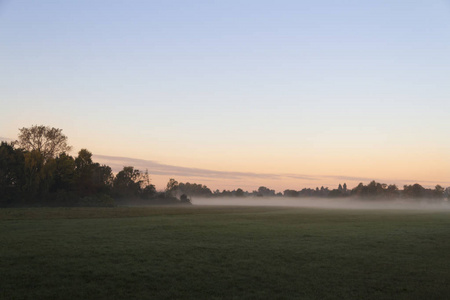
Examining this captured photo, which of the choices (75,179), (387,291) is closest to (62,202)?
(75,179)

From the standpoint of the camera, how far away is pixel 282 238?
78.6 ft

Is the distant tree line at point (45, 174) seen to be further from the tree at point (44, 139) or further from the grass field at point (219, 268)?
the grass field at point (219, 268)

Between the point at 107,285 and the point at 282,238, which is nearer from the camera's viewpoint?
the point at 107,285

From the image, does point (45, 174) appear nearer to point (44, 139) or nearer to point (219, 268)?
point (44, 139)

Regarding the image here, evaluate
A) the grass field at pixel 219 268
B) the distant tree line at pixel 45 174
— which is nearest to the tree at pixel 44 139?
the distant tree line at pixel 45 174

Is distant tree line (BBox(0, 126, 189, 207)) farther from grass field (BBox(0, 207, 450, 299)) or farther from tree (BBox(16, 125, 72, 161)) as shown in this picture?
grass field (BBox(0, 207, 450, 299))

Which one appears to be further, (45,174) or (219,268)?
(45,174)

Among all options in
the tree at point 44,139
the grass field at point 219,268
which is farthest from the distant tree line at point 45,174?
the grass field at point 219,268

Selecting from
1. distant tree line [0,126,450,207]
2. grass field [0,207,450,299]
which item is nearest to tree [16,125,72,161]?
distant tree line [0,126,450,207]

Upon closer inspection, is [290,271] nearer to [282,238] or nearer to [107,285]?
[107,285]

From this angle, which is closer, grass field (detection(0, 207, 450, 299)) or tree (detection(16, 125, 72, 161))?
grass field (detection(0, 207, 450, 299))

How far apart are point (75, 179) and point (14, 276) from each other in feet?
256

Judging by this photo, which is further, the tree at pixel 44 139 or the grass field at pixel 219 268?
the tree at pixel 44 139

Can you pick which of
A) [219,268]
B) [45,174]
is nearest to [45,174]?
[45,174]
